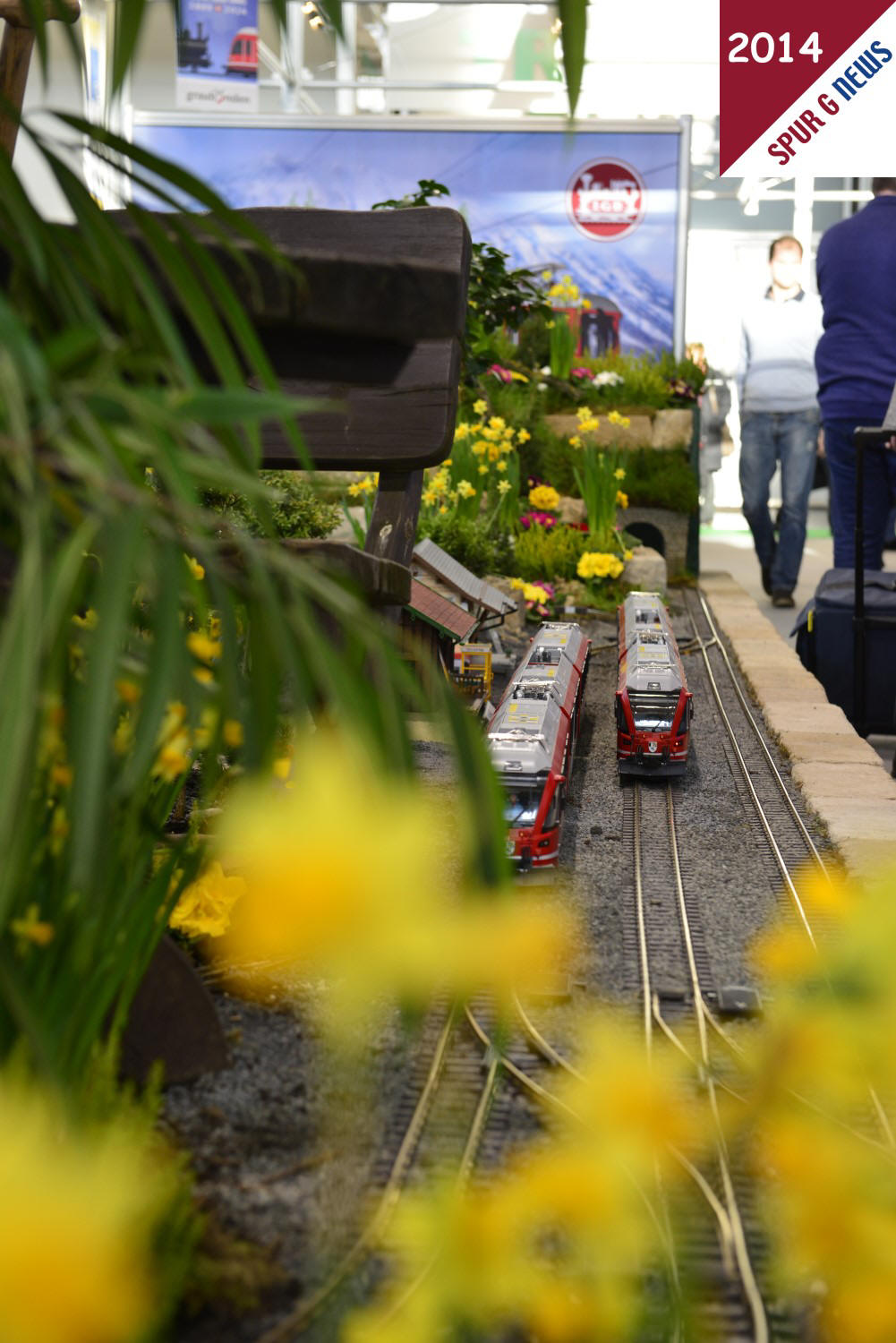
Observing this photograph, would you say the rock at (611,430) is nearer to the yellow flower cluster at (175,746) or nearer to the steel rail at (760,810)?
the steel rail at (760,810)

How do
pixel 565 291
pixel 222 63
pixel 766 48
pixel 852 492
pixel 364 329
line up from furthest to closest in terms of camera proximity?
pixel 222 63 → pixel 565 291 → pixel 766 48 → pixel 852 492 → pixel 364 329

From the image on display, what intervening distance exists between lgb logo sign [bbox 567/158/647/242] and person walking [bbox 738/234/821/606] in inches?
34.2

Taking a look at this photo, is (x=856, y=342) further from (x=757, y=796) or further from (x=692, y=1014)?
(x=692, y=1014)

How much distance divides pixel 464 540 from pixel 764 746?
6.63ft

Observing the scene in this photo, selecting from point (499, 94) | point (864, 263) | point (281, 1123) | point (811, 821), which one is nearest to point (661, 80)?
point (499, 94)

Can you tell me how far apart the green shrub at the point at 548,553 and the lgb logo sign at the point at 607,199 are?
2750 millimetres

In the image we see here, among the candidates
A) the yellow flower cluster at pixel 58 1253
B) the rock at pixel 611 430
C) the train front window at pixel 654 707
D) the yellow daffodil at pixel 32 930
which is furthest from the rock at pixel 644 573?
the yellow flower cluster at pixel 58 1253

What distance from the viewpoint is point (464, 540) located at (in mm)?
5715

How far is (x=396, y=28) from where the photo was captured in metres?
13.5

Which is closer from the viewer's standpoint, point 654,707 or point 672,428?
point 654,707

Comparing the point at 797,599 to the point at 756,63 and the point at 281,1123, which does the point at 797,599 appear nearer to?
the point at 756,63

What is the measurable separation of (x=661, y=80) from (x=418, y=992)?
15396 mm

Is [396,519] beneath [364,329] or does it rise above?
beneath

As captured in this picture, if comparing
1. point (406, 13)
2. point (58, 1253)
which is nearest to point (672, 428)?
point (406, 13)
